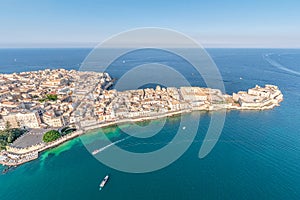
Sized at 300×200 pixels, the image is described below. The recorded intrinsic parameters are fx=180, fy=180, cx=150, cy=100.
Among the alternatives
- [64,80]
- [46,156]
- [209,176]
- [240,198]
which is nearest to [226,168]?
[209,176]

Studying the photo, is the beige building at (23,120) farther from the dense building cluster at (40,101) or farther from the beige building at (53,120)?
the beige building at (53,120)

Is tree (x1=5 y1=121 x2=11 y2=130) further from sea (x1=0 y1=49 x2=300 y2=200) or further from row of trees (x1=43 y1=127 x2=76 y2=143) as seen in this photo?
sea (x1=0 y1=49 x2=300 y2=200)

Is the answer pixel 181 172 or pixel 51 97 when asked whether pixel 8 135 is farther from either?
pixel 181 172

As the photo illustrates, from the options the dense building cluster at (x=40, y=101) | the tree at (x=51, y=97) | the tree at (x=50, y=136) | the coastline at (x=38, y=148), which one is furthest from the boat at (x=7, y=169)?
the tree at (x=51, y=97)

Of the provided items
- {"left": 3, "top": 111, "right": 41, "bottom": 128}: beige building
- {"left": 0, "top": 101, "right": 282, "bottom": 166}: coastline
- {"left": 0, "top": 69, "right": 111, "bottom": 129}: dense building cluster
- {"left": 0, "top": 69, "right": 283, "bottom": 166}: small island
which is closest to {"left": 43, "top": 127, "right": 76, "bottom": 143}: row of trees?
{"left": 0, "top": 69, "right": 283, "bottom": 166}: small island

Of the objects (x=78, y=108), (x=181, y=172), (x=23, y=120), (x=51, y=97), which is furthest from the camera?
(x=51, y=97)

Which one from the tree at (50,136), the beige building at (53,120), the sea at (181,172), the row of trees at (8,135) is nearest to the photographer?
the sea at (181,172)

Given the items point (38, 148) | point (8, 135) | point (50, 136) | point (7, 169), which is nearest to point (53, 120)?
point (50, 136)

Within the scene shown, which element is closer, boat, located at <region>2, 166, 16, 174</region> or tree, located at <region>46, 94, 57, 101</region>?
boat, located at <region>2, 166, 16, 174</region>
